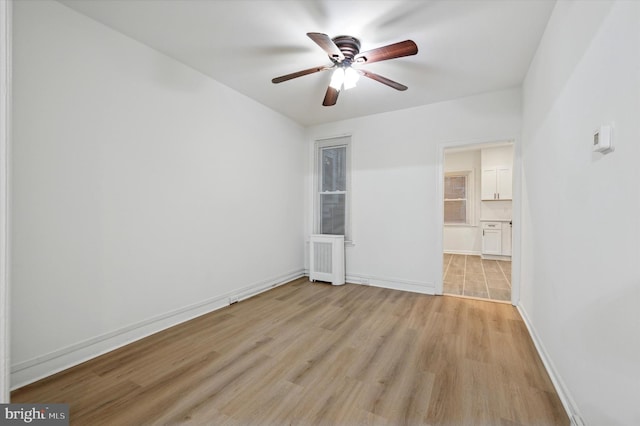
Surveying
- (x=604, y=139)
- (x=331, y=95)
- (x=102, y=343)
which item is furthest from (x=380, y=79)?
(x=102, y=343)

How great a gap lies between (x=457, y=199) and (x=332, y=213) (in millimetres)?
4482

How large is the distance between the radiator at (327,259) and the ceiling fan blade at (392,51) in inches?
105

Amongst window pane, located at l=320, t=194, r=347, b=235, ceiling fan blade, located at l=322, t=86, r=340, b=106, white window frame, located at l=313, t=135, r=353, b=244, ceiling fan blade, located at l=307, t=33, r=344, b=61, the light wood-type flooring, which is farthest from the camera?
window pane, located at l=320, t=194, r=347, b=235

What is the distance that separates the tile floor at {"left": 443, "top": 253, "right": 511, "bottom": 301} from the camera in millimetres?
3777

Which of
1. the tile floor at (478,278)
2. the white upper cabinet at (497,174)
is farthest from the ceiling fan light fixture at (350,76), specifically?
the white upper cabinet at (497,174)

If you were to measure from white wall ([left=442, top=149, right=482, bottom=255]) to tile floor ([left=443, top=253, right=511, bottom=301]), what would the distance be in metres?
0.56

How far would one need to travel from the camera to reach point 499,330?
2602mm

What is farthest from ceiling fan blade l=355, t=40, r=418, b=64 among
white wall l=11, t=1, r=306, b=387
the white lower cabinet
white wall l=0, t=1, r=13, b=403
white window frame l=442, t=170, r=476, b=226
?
white window frame l=442, t=170, r=476, b=226

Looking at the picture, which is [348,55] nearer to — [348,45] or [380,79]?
[348,45]

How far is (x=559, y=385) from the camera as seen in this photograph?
5.57ft

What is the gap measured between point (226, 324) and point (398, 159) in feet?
10.4

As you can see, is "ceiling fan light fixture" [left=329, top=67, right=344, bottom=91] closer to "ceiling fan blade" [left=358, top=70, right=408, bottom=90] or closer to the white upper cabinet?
"ceiling fan blade" [left=358, top=70, right=408, bottom=90]

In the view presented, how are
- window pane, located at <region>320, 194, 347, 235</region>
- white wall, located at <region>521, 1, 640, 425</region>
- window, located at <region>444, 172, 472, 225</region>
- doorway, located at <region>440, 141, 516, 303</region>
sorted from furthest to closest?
window, located at <region>444, 172, 472, 225</region> → doorway, located at <region>440, 141, 516, 303</region> → window pane, located at <region>320, 194, 347, 235</region> → white wall, located at <region>521, 1, 640, 425</region>

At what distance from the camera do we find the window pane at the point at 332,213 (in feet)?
14.8
